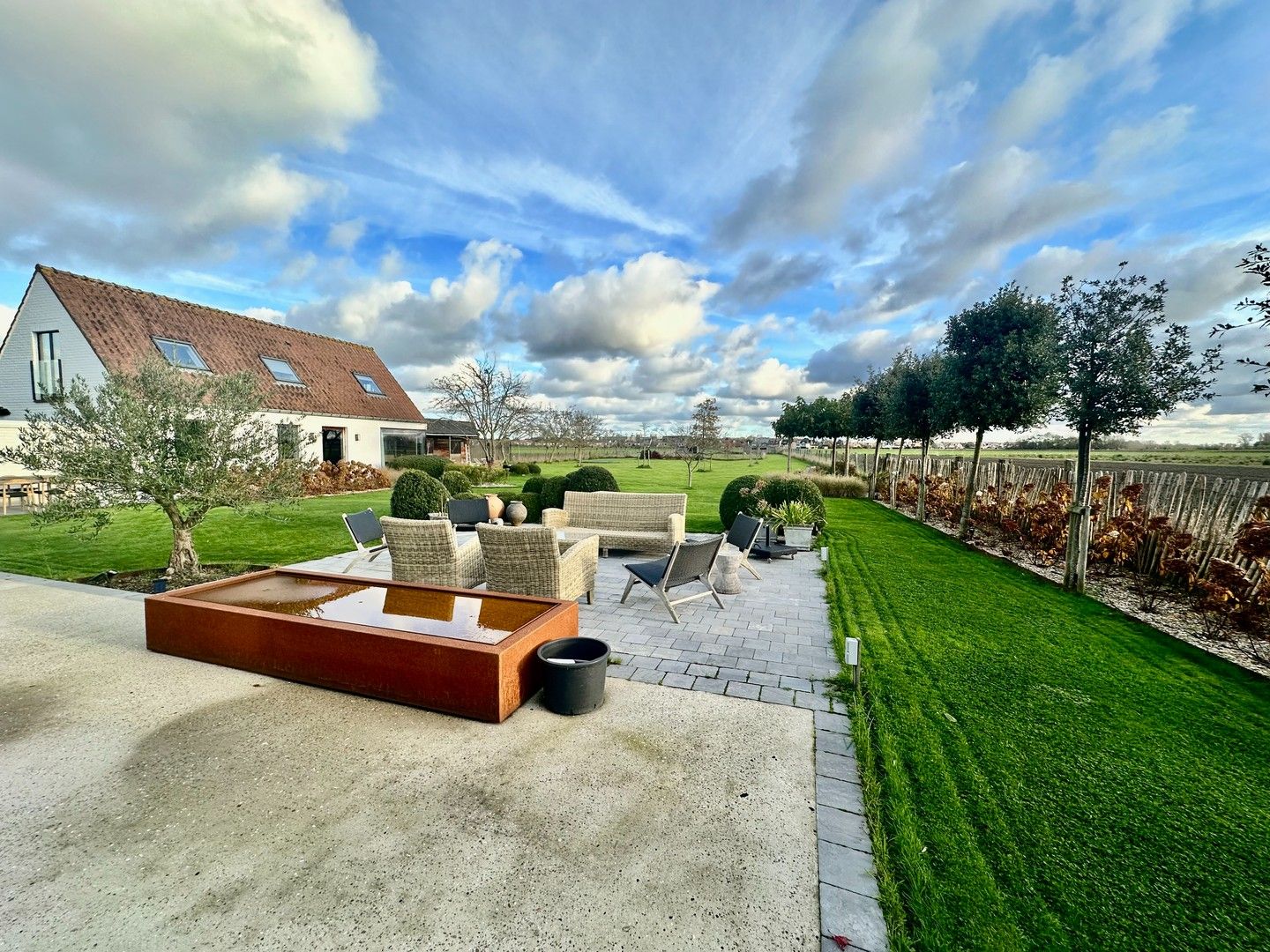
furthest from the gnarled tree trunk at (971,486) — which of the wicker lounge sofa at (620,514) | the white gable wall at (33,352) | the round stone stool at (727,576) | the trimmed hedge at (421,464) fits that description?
the white gable wall at (33,352)

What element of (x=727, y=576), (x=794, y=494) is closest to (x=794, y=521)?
(x=794, y=494)

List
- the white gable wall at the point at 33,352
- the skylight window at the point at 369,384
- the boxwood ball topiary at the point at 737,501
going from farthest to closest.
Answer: the skylight window at the point at 369,384 < the white gable wall at the point at 33,352 < the boxwood ball topiary at the point at 737,501

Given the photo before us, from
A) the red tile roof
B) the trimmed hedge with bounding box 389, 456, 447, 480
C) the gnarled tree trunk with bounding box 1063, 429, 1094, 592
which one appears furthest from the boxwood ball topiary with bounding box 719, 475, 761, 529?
the trimmed hedge with bounding box 389, 456, 447, 480

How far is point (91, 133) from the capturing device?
8391 millimetres

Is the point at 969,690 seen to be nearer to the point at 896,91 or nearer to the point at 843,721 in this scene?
the point at 843,721

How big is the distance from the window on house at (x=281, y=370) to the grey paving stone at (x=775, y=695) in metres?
22.1

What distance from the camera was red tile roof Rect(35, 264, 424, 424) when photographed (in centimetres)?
1552

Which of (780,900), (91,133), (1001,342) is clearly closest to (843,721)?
(780,900)

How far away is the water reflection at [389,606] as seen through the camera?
3.74m

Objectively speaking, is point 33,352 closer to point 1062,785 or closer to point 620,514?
point 620,514

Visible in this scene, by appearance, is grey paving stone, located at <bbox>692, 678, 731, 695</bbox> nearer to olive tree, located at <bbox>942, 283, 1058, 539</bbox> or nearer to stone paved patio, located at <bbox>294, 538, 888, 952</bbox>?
stone paved patio, located at <bbox>294, 538, 888, 952</bbox>

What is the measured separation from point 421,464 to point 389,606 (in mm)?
18796

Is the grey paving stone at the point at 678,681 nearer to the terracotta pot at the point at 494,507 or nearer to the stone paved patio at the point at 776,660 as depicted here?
the stone paved patio at the point at 776,660

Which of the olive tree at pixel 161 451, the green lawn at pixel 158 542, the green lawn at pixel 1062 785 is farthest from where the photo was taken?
the green lawn at pixel 158 542
